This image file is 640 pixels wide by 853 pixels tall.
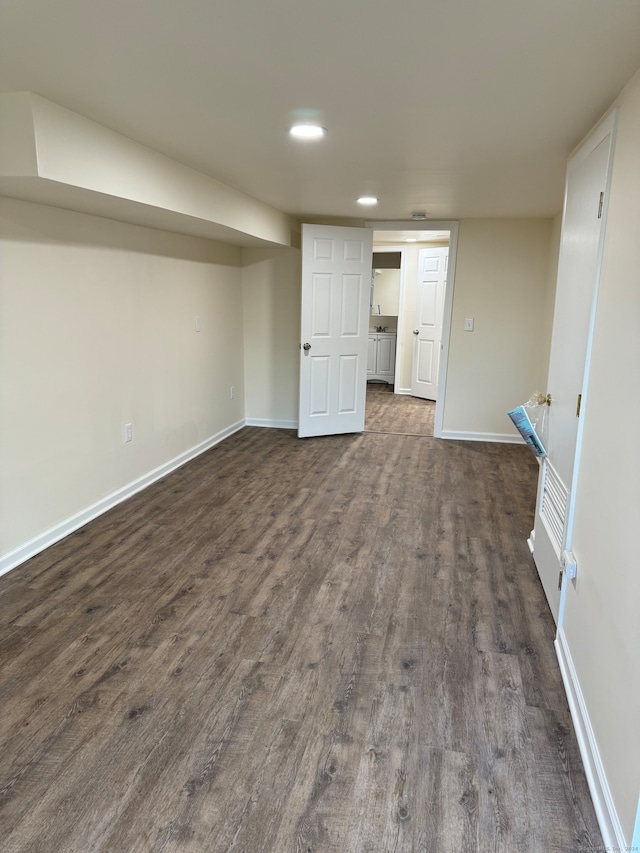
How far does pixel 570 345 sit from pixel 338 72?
4.98 feet

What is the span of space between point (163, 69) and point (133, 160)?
103 cm

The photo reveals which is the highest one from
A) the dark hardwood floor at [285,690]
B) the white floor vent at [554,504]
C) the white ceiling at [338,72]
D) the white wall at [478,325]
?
the white ceiling at [338,72]

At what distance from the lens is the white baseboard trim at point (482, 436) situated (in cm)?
576

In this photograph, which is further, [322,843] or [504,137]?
[504,137]

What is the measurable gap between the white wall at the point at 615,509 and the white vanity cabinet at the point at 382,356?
7.32 m

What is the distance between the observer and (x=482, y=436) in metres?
5.84

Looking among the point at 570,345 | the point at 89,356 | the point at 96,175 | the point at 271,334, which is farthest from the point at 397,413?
the point at 96,175

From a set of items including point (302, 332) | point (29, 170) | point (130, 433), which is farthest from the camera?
point (302, 332)

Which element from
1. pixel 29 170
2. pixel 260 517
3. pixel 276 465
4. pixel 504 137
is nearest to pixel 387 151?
pixel 504 137

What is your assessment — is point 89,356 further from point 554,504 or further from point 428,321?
point 428,321

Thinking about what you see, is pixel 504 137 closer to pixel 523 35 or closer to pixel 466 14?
pixel 523 35

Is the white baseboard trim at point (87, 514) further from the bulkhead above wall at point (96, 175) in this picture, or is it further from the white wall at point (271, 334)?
the bulkhead above wall at point (96, 175)

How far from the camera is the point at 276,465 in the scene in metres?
4.88

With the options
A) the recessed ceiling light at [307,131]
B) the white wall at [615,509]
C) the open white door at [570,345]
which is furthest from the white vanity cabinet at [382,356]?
the white wall at [615,509]
